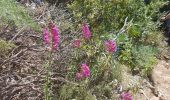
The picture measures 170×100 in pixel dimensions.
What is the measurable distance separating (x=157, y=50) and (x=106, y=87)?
1276mm

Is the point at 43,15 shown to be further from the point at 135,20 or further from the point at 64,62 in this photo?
the point at 135,20

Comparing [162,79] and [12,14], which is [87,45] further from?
[12,14]

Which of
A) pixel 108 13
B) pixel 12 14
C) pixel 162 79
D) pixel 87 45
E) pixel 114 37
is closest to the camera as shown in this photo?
pixel 12 14

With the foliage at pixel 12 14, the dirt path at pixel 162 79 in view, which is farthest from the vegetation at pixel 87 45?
the dirt path at pixel 162 79

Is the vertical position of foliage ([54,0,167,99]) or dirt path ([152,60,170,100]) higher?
foliage ([54,0,167,99])

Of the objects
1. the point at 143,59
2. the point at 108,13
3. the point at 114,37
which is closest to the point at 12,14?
the point at 114,37

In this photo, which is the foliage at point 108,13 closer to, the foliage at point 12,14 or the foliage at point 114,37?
the foliage at point 114,37

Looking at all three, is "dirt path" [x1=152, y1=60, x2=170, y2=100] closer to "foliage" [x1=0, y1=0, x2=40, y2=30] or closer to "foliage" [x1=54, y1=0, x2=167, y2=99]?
"foliage" [x1=54, y1=0, x2=167, y2=99]

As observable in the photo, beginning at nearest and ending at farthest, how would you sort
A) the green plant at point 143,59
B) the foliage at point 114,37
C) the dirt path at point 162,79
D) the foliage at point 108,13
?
the foliage at point 114,37 < the dirt path at point 162,79 < the green plant at point 143,59 < the foliage at point 108,13

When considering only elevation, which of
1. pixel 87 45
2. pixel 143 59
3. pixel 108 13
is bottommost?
pixel 143 59

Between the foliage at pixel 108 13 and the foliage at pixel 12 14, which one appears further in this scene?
the foliage at pixel 108 13

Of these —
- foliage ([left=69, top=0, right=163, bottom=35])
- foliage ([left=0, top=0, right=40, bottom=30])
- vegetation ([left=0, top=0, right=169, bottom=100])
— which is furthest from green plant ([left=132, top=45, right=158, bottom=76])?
foliage ([left=0, top=0, right=40, bottom=30])

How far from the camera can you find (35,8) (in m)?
5.11

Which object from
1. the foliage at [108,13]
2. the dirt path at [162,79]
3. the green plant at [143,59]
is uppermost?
the foliage at [108,13]
